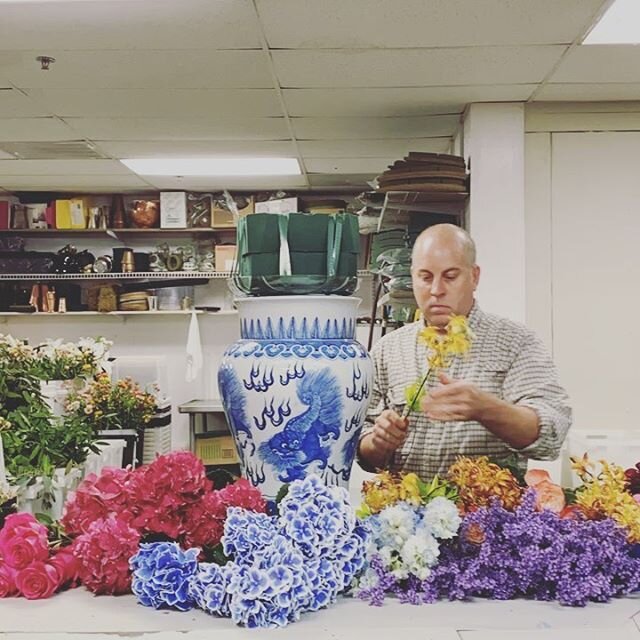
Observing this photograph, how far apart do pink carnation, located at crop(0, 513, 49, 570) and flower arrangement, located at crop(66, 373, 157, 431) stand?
7.13 feet

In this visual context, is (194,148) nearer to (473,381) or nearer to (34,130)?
(34,130)

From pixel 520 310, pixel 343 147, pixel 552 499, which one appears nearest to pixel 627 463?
pixel 520 310

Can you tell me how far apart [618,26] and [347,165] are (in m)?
2.80

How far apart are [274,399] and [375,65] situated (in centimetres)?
265

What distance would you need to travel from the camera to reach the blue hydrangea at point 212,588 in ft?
3.65

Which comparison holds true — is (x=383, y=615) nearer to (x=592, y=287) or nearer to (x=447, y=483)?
(x=447, y=483)

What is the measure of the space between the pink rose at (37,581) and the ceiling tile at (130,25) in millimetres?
2256

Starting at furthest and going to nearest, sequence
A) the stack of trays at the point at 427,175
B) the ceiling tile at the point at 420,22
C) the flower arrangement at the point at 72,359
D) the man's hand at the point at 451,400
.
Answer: the stack of trays at the point at 427,175 → the flower arrangement at the point at 72,359 → the ceiling tile at the point at 420,22 → the man's hand at the point at 451,400

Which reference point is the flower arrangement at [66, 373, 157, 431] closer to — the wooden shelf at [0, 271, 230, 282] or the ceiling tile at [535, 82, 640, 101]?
the ceiling tile at [535, 82, 640, 101]

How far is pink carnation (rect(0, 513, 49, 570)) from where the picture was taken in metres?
1.20

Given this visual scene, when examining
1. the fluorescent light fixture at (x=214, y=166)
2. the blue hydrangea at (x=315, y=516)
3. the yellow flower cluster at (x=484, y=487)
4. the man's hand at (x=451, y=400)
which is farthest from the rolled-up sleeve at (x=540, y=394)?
the fluorescent light fixture at (x=214, y=166)

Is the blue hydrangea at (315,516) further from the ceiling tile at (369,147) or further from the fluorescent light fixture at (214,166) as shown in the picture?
the fluorescent light fixture at (214,166)

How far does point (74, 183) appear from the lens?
6609mm

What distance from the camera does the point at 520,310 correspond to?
14.2 feet
